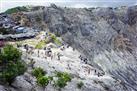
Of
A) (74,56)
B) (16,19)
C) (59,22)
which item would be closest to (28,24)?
(16,19)

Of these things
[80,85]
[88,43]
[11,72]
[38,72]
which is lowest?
[88,43]

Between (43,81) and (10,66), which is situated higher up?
(10,66)

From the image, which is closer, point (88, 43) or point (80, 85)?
point (80, 85)

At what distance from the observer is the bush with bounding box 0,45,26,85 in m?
74.9

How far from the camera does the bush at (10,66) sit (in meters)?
74.9

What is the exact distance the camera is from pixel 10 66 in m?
75.9

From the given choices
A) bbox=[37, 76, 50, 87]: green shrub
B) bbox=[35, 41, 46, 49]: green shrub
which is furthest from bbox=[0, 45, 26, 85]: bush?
bbox=[35, 41, 46, 49]: green shrub

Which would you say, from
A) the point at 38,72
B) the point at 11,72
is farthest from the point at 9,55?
the point at 38,72

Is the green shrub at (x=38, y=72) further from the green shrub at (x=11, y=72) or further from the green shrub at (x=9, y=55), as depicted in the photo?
the green shrub at (x=9, y=55)

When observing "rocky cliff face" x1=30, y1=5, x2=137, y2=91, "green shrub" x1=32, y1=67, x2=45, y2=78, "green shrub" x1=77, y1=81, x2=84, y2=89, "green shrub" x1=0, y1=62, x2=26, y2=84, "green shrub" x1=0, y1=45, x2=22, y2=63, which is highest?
"green shrub" x1=0, y1=45, x2=22, y2=63

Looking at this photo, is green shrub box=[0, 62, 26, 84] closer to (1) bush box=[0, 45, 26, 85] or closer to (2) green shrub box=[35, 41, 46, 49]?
(1) bush box=[0, 45, 26, 85]

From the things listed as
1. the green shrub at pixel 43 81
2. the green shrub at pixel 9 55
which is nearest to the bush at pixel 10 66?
the green shrub at pixel 9 55

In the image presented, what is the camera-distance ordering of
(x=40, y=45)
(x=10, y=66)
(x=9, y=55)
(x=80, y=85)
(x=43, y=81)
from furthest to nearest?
(x=40, y=45) < (x=80, y=85) < (x=43, y=81) < (x=9, y=55) < (x=10, y=66)

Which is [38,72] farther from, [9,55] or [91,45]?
[91,45]
